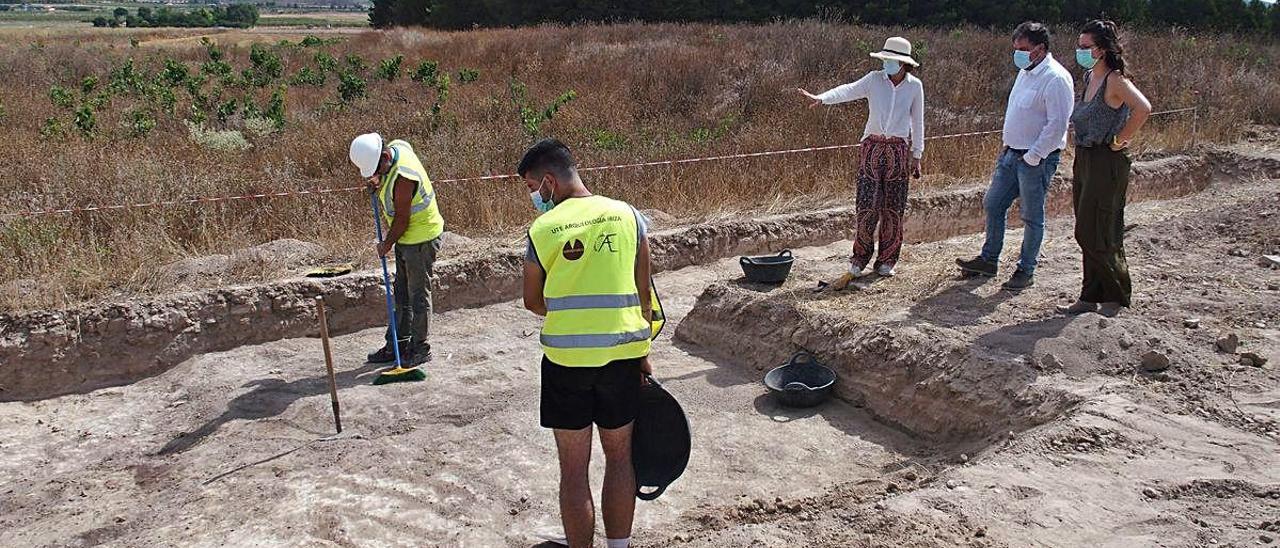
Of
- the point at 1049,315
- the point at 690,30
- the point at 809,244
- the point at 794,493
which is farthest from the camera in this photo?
the point at 690,30

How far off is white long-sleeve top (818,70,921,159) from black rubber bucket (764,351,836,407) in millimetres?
1733

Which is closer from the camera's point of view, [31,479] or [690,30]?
[31,479]

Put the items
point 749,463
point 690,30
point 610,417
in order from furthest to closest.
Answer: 1. point 690,30
2. point 749,463
3. point 610,417

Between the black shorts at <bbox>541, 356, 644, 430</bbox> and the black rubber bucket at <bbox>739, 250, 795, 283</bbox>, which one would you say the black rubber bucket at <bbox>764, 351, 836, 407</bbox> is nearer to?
the black rubber bucket at <bbox>739, 250, 795, 283</bbox>

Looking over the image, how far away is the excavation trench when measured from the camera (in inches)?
267

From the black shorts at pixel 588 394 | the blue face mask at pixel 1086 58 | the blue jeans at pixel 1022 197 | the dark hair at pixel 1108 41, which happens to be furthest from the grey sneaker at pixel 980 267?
the black shorts at pixel 588 394

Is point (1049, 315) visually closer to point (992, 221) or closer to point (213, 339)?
point (992, 221)

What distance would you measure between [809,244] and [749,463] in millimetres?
4770

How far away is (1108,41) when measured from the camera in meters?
5.58

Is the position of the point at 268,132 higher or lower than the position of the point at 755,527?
higher

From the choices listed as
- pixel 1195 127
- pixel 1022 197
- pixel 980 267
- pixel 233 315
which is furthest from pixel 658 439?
pixel 1195 127

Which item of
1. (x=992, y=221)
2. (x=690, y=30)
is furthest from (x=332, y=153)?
(x=690, y=30)

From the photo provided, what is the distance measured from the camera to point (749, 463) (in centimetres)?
535

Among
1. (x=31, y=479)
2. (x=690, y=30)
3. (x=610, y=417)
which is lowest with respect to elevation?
(x=31, y=479)
